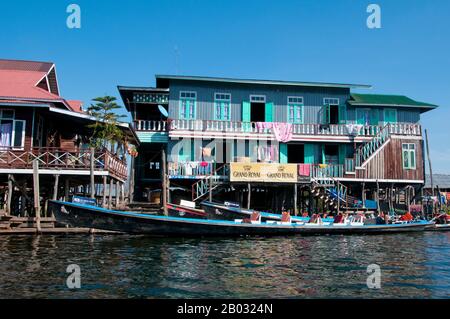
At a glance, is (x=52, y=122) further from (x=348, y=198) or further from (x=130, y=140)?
(x=348, y=198)

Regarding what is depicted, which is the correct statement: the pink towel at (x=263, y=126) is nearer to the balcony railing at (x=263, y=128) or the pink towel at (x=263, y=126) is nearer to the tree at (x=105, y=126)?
the balcony railing at (x=263, y=128)

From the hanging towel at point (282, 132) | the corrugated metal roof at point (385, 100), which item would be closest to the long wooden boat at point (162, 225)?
the hanging towel at point (282, 132)

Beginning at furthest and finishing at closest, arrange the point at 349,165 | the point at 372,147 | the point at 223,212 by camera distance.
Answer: the point at 372,147 → the point at 349,165 → the point at 223,212

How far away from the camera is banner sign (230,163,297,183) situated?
23.6 m

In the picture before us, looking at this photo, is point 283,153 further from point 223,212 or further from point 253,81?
point 223,212

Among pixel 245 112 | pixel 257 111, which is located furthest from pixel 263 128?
pixel 257 111

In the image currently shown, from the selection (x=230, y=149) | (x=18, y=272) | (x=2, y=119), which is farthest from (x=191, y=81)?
(x=18, y=272)

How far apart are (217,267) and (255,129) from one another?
654 inches

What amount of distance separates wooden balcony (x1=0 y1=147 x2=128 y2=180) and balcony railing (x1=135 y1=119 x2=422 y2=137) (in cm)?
748

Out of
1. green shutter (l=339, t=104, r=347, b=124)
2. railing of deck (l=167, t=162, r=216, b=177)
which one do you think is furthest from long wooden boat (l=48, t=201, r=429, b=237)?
green shutter (l=339, t=104, r=347, b=124)

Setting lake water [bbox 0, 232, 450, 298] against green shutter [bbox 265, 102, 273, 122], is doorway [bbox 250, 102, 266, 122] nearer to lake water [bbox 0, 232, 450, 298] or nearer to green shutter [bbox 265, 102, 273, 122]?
green shutter [bbox 265, 102, 273, 122]

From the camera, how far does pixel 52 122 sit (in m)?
22.0

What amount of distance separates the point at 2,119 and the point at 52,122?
3165 millimetres

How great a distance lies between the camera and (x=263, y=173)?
23.7 m
